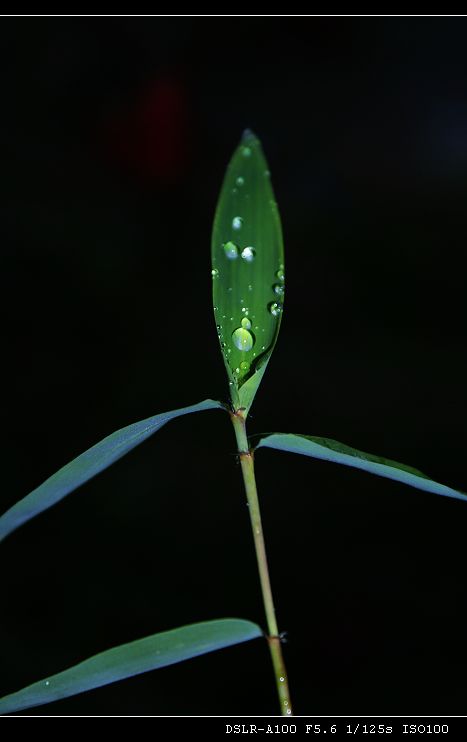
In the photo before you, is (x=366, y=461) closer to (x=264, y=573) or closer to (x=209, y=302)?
(x=264, y=573)

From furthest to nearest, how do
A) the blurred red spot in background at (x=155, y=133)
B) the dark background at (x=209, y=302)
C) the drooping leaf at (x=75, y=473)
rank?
the blurred red spot in background at (x=155, y=133)
the dark background at (x=209, y=302)
the drooping leaf at (x=75, y=473)

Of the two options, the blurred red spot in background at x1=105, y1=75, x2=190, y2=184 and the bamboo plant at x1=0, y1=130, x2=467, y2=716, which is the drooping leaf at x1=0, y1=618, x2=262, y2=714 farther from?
the blurred red spot in background at x1=105, y1=75, x2=190, y2=184

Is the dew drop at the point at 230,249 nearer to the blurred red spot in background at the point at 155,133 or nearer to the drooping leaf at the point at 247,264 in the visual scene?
the drooping leaf at the point at 247,264

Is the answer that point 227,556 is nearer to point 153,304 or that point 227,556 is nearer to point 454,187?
point 153,304

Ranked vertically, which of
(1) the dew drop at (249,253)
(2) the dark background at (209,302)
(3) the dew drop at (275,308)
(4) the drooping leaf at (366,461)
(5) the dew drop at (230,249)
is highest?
(2) the dark background at (209,302)

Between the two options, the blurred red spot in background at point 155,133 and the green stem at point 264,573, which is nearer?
the green stem at point 264,573

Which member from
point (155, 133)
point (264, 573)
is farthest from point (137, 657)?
point (155, 133)

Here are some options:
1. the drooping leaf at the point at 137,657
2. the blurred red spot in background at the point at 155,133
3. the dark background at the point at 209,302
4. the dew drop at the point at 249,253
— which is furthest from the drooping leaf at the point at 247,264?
the blurred red spot in background at the point at 155,133
